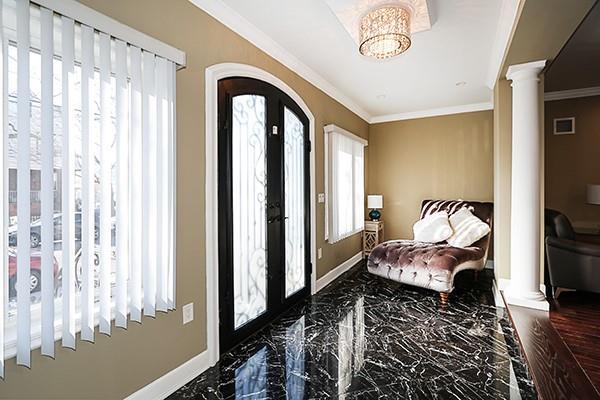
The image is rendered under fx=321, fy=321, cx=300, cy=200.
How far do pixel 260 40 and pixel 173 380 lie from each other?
2.62m

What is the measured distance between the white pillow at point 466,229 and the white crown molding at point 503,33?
5.80ft

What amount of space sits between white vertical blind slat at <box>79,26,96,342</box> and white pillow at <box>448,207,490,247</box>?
3.96 metres

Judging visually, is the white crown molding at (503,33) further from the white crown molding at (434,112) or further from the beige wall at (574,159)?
the beige wall at (574,159)

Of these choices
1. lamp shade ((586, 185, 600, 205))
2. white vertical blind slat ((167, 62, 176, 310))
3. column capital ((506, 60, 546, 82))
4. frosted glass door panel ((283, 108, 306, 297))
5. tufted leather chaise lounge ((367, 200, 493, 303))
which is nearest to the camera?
white vertical blind slat ((167, 62, 176, 310))

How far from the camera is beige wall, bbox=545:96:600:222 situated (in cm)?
474

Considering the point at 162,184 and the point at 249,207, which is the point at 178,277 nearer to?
the point at 162,184

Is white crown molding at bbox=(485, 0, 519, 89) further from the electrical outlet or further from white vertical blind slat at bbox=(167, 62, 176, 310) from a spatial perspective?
the electrical outlet

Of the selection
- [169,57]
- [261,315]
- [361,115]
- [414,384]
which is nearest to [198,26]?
[169,57]

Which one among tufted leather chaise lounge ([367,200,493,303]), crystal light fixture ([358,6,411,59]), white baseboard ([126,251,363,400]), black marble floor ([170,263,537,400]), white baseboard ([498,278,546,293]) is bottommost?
black marble floor ([170,263,537,400])

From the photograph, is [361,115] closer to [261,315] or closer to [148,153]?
[261,315]

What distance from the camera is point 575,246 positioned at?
3.14 meters

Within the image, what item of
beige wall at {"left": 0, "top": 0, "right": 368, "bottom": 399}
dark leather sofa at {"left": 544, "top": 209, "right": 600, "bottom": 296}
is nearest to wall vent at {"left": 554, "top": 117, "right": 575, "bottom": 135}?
dark leather sofa at {"left": 544, "top": 209, "right": 600, "bottom": 296}

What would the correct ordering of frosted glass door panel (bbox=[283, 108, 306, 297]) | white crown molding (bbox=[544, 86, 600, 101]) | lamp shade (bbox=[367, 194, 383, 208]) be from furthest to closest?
lamp shade (bbox=[367, 194, 383, 208])
white crown molding (bbox=[544, 86, 600, 101])
frosted glass door panel (bbox=[283, 108, 306, 297])

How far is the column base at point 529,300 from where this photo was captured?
9.80 ft
